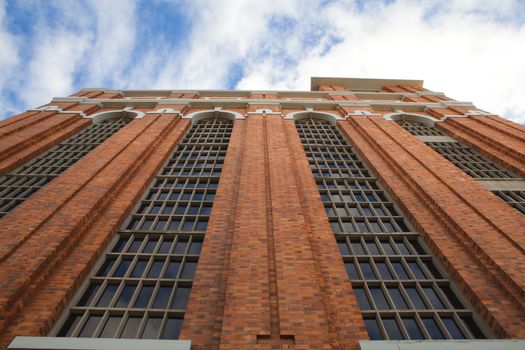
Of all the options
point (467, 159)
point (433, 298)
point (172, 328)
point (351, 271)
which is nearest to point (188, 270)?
point (172, 328)

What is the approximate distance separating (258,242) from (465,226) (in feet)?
15.1

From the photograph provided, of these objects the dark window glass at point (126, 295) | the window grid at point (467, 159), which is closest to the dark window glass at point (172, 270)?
the dark window glass at point (126, 295)

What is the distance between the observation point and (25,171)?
30.4 feet

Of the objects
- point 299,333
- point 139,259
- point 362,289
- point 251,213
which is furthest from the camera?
point 251,213

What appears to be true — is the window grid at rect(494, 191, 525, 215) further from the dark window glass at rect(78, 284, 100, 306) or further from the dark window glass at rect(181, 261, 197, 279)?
the dark window glass at rect(78, 284, 100, 306)

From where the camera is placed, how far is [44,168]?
31.3 feet

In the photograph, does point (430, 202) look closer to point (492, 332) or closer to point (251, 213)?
point (492, 332)

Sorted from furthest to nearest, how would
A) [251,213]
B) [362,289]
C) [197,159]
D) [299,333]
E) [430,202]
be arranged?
1. [197,159]
2. [430,202]
3. [251,213]
4. [362,289]
5. [299,333]

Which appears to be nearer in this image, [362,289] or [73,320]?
[73,320]

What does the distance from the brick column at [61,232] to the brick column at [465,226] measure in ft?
23.3

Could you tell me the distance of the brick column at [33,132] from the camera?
369 inches

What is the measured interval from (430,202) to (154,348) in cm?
690

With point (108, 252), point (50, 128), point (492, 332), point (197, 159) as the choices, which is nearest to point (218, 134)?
point (197, 159)

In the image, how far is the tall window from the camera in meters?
8.43
